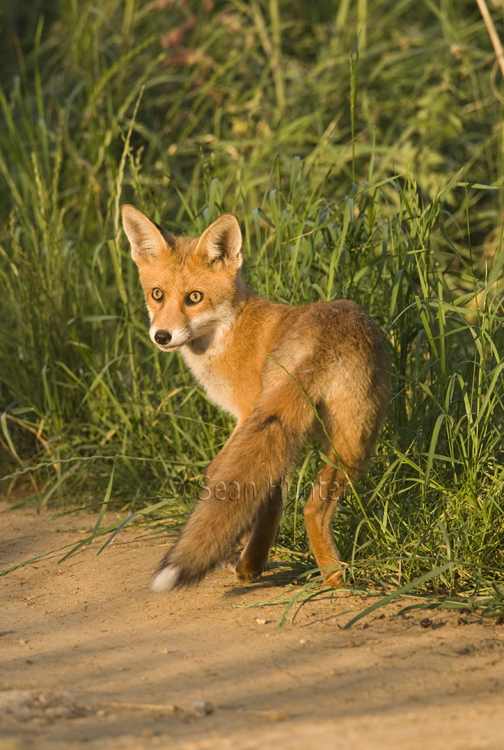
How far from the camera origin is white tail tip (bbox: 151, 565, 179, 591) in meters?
2.65

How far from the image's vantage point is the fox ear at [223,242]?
373cm

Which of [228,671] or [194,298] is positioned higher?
[194,298]

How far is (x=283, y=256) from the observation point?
445 cm

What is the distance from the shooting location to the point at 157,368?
453cm

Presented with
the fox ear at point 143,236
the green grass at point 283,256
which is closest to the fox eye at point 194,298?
the fox ear at point 143,236

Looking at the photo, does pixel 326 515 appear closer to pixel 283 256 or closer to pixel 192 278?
pixel 192 278

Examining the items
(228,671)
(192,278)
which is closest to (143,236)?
(192,278)

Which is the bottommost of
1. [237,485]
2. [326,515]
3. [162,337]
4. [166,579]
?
[326,515]

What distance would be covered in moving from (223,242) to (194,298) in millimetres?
331

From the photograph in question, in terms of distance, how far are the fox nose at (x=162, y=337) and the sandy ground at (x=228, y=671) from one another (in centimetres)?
109

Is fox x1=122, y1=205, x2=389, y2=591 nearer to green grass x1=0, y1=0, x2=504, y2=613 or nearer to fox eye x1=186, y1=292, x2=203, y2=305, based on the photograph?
fox eye x1=186, y1=292, x2=203, y2=305

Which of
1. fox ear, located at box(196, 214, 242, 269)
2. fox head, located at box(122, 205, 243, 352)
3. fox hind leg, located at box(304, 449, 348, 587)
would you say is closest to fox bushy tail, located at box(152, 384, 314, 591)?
fox hind leg, located at box(304, 449, 348, 587)

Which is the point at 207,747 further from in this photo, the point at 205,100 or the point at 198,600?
the point at 205,100

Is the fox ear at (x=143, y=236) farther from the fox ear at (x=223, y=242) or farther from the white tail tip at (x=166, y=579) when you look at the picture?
the white tail tip at (x=166, y=579)
